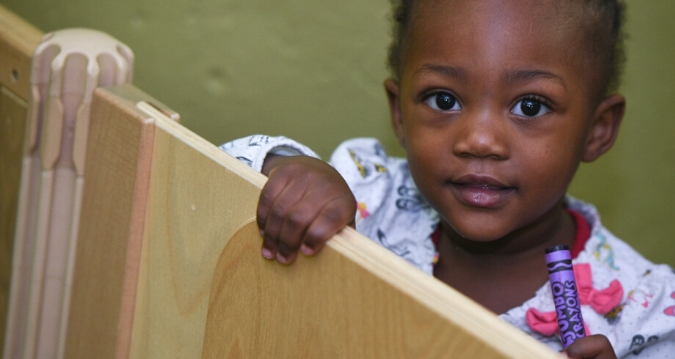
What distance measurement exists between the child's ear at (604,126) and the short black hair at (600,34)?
16mm

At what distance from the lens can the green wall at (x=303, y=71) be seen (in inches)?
48.8

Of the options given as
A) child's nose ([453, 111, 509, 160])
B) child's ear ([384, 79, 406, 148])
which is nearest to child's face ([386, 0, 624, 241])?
child's nose ([453, 111, 509, 160])

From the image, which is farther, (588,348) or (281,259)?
(588,348)

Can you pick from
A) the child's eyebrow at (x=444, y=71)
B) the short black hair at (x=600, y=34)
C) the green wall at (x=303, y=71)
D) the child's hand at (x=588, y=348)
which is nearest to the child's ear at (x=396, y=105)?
the short black hair at (x=600, y=34)

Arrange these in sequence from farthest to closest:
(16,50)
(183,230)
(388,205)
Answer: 1. (388,205)
2. (16,50)
3. (183,230)

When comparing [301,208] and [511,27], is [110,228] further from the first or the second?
[511,27]

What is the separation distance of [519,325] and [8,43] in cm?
63

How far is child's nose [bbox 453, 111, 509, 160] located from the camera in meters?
0.79

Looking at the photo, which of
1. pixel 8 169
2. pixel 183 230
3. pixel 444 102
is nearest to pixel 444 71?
pixel 444 102

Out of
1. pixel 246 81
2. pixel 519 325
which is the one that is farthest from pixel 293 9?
pixel 519 325

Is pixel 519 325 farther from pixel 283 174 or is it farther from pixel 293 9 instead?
pixel 293 9

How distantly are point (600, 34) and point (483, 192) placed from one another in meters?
0.22

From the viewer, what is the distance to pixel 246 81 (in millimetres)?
1287

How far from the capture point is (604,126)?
955 mm
